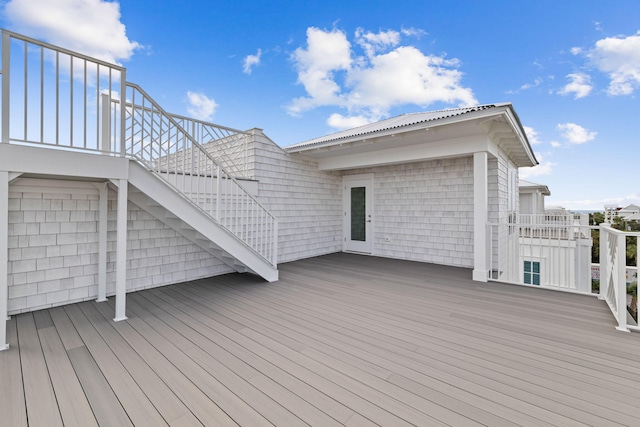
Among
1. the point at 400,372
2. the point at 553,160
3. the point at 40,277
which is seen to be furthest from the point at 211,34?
the point at 553,160

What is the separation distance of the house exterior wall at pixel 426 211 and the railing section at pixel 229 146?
336cm

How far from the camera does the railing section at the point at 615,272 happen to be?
2.80 meters

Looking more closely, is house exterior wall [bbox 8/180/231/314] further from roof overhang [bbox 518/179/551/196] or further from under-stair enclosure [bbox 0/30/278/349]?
roof overhang [bbox 518/179/551/196]

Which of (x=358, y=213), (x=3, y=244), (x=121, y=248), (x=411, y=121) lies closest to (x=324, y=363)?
(x=121, y=248)

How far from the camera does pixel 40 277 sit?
11.4 feet

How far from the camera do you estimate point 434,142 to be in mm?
5324

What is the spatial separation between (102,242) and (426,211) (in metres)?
6.34

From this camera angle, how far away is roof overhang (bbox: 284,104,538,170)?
434 centimetres

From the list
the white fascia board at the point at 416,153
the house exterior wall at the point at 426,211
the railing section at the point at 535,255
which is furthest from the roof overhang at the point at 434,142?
the railing section at the point at 535,255

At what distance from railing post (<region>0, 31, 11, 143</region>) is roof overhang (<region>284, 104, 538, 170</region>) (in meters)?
4.49

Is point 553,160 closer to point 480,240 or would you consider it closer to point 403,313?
point 480,240

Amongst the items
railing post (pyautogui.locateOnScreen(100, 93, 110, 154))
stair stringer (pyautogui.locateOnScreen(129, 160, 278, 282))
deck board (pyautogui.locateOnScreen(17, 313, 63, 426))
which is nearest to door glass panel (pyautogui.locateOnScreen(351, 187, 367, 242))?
stair stringer (pyautogui.locateOnScreen(129, 160, 278, 282))

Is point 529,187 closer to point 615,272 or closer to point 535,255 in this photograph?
point 535,255

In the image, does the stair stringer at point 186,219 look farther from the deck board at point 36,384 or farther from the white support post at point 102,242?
the deck board at point 36,384
